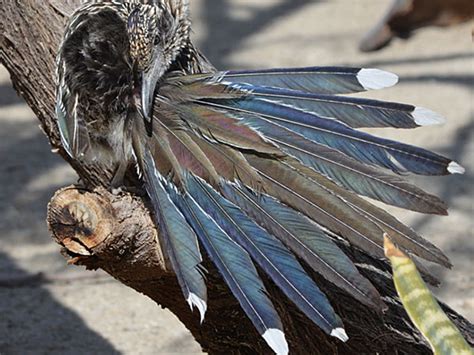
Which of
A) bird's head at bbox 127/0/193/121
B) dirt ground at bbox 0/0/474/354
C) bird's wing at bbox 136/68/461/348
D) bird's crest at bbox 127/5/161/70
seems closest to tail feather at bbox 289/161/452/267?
bird's wing at bbox 136/68/461/348

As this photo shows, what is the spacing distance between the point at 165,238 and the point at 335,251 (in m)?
0.33

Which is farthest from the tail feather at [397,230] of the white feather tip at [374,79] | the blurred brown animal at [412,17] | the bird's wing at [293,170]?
the blurred brown animal at [412,17]

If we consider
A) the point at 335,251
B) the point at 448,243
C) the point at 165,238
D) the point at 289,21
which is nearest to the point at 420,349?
the point at 335,251

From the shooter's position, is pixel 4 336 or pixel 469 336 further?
pixel 4 336

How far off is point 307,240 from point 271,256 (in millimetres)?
72

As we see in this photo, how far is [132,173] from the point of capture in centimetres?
228

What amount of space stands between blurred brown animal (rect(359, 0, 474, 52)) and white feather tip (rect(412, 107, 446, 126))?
4.03m

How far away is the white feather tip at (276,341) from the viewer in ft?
5.86

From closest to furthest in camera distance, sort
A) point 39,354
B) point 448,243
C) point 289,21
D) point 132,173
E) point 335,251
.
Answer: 1. point 335,251
2. point 132,173
3. point 39,354
4. point 448,243
5. point 289,21

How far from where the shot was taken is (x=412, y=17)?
6.04 meters

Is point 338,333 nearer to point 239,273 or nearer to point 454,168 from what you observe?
point 239,273

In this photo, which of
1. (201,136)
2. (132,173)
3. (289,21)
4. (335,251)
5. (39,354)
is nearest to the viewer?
(335,251)

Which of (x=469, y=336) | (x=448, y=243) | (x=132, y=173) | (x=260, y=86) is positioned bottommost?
(x=448, y=243)

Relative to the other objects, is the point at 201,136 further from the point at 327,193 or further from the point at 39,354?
the point at 39,354
